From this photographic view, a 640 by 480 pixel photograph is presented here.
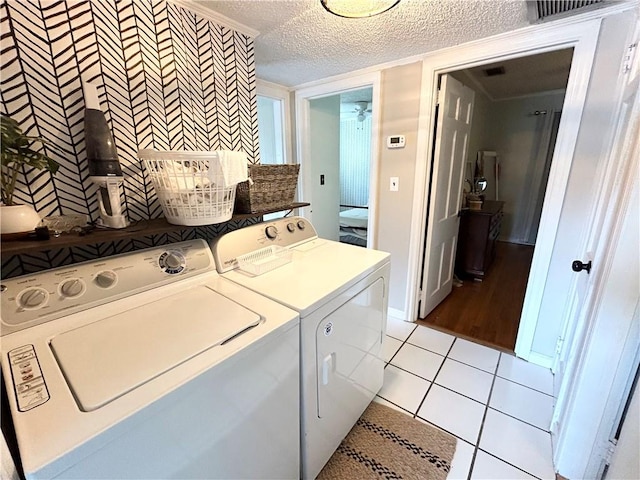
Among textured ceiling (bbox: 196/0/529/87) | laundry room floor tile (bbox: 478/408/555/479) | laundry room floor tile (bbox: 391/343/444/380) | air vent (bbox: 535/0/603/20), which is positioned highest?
air vent (bbox: 535/0/603/20)

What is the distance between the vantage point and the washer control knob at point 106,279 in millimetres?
984

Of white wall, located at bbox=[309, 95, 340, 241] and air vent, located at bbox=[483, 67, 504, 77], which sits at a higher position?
air vent, located at bbox=[483, 67, 504, 77]

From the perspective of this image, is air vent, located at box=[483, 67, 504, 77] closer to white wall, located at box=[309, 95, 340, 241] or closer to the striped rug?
→ white wall, located at box=[309, 95, 340, 241]

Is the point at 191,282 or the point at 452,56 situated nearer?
the point at 191,282

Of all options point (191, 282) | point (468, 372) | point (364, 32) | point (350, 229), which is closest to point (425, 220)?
point (468, 372)

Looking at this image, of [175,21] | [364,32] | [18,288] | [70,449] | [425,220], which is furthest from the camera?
[425,220]

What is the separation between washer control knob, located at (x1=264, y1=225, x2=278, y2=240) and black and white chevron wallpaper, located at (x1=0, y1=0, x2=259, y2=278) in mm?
324

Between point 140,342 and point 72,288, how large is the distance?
0.35 meters

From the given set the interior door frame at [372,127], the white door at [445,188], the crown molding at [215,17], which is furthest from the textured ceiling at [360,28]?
the white door at [445,188]

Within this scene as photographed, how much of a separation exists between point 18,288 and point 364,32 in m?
1.94

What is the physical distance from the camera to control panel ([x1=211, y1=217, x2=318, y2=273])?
1.30 metres

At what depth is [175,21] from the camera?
1292mm

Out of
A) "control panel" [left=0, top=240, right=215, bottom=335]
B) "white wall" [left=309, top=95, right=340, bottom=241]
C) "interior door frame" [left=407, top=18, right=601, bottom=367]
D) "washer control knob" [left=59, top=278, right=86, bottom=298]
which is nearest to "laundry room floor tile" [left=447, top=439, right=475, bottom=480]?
"interior door frame" [left=407, top=18, right=601, bottom=367]

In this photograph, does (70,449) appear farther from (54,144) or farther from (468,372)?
(468,372)
